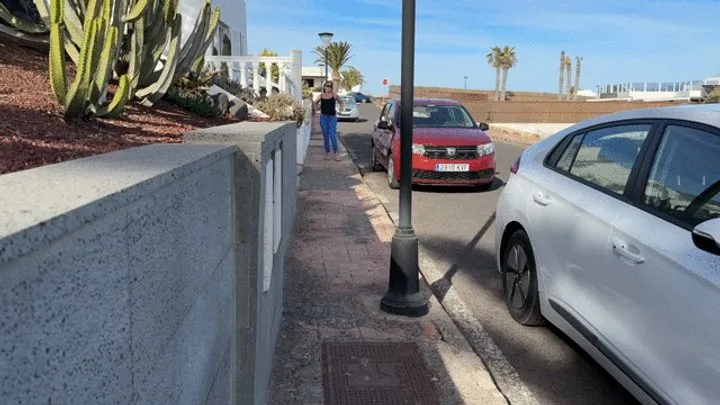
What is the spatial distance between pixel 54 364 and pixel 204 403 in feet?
3.97

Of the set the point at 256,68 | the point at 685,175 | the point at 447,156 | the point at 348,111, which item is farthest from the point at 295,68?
the point at 348,111

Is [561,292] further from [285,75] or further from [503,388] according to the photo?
[285,75]

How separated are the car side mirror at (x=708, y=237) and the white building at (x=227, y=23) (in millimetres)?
12249

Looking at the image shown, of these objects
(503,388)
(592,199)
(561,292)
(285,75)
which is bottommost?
(503,388)

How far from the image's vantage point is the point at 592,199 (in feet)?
12.1

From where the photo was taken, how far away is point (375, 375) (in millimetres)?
3734

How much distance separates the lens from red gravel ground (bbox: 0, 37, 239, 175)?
367 cm

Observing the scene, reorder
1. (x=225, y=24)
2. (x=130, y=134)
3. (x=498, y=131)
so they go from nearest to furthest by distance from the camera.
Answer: (x=130, y=134)
(x=225, y=24)
(x=498, y=131)

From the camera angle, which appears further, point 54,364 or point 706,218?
point 706,218

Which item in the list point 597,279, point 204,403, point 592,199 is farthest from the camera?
point 592,199

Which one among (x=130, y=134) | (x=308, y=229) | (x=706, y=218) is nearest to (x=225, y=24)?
(x=308, y=229)

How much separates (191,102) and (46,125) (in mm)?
3546

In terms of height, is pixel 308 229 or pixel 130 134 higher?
pixel 130 134

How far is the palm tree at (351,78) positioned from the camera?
8981 centimetres
